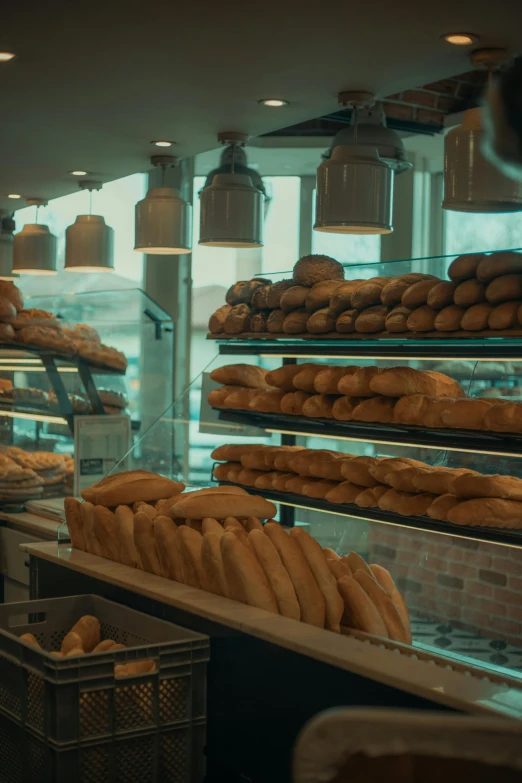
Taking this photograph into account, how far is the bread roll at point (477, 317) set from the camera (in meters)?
2.71

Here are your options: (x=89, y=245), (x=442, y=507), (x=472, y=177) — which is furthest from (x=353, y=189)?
(x=89, y=245)

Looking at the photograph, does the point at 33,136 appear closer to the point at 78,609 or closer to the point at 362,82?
the point at 362,82

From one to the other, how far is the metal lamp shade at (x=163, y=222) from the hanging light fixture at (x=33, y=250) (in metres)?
1.49

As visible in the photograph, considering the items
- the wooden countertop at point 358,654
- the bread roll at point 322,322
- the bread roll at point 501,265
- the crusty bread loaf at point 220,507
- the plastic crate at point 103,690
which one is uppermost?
the bread roll at point 501,265

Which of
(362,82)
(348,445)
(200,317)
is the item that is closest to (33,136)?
(362,82)

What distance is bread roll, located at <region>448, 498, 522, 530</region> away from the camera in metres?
2.65

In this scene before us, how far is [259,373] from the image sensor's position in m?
3.83

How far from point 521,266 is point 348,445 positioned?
146 cm

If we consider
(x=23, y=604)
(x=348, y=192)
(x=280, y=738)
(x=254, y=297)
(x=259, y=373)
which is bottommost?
(x=280, y=738)

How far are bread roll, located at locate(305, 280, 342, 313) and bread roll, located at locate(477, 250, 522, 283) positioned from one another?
0.67 metres

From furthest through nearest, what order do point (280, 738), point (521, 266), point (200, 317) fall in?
point (200, 317), point (521, 266), point (280, 738)

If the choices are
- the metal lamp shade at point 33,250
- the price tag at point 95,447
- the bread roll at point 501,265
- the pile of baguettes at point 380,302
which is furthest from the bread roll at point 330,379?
the metal lamp shade at point 33,250

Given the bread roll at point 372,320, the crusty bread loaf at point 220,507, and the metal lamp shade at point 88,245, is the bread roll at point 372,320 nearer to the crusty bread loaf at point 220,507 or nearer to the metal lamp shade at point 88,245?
the crusty bread loaf at point 220,507

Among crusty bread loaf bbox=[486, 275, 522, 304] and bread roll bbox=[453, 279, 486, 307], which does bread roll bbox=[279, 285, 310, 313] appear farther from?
crusty bread loaf bbox=[486, 275, 522, 304]
